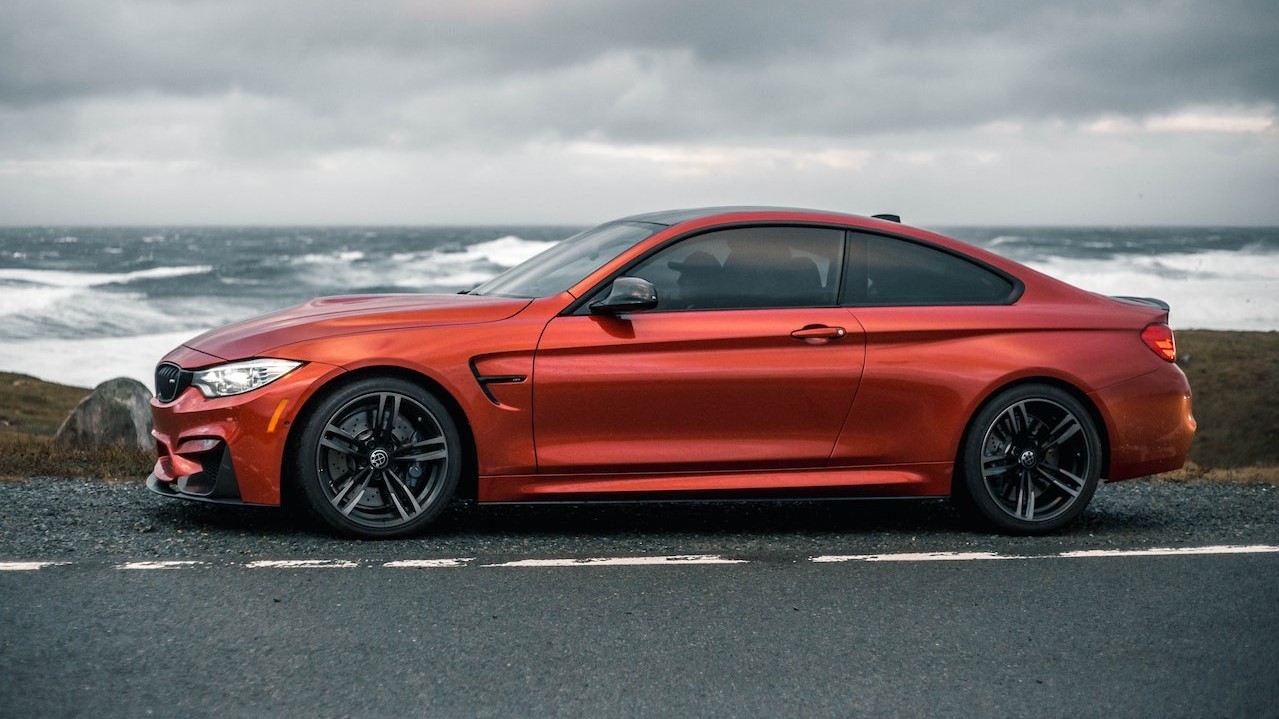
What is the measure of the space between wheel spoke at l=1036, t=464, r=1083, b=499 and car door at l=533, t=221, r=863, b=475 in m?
1.11

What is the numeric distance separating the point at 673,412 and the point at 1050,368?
6.25 ft

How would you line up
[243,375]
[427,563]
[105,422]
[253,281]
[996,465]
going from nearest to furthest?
[427,563] → [243,375] → [996,465] → [105,422] → [253,281]

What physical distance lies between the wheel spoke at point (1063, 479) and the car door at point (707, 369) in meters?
1.11

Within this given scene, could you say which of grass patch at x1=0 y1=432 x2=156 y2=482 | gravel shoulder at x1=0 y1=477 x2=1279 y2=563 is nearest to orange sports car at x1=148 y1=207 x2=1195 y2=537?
gravel shoulder at x1=0 y1=477 x2=1279 y2=563

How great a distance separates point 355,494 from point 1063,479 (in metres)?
3.47

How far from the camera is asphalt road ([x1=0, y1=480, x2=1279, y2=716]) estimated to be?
3719mm

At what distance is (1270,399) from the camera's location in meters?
23.5

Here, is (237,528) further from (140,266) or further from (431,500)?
(140,266)

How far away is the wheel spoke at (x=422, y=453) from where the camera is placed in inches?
223

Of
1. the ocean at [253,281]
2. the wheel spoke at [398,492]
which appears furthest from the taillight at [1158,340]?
the ocean at [253,281]

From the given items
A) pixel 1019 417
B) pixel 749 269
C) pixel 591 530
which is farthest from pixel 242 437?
pixel 1019 417

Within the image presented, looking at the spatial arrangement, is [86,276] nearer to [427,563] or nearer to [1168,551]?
[427,563]

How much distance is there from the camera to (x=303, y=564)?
208 inches

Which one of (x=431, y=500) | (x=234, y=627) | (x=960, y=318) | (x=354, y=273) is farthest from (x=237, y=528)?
(x=354, y=273)
